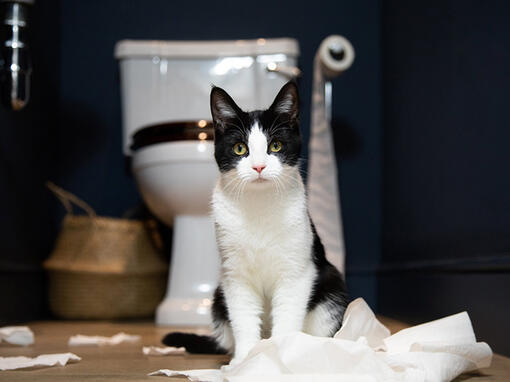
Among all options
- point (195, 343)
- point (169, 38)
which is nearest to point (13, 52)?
point (195, 343)

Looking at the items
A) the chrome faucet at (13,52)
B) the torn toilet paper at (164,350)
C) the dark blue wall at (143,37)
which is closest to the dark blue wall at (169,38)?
the dark blue wall at (143,37)

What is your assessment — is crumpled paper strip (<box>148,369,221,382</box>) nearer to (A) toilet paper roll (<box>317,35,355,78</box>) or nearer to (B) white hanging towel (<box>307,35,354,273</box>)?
(B) white hanging towel (<box>307,35,354,273</box>)

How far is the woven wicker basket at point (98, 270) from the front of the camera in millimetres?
2271

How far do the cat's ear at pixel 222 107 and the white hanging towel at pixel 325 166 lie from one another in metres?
1.02

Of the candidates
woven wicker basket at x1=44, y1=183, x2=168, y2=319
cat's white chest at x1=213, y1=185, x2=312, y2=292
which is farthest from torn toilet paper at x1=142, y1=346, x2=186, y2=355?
woven wicker basket at x1=44, y1=183, x2=168, y2=319

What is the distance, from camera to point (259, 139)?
1047 millimetres

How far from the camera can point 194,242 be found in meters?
2.05

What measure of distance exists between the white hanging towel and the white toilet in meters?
0.14

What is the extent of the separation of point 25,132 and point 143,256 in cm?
68

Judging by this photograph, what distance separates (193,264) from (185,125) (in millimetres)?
503

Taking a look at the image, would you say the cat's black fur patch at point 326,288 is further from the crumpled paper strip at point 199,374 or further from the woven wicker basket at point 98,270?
the woven wicker basket at point 98,270

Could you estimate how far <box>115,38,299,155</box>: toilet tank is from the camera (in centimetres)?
238

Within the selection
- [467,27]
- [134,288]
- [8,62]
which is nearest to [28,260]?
[134,288]

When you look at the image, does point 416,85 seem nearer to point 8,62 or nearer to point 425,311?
point 425,311
